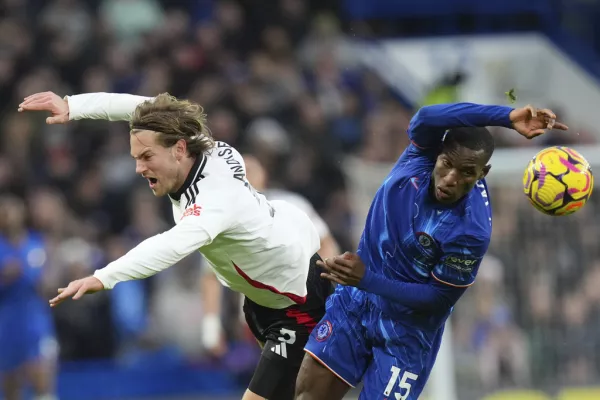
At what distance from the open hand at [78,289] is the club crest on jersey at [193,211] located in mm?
574

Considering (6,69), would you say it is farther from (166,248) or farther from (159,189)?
(166,248)

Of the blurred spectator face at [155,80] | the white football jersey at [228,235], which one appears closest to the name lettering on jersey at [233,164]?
the white football jersey at [228,235]

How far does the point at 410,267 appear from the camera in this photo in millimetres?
5746

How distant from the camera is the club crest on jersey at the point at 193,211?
5.18m

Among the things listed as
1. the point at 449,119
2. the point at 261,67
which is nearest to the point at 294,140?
the point at 261,67

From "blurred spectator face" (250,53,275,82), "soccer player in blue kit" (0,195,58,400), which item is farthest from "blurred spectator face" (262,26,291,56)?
"soccer player in blue kit" (0,195,58,400)

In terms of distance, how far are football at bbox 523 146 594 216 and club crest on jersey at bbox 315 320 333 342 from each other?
1256 mm

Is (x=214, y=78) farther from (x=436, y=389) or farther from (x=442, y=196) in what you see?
(x=442, y=196)

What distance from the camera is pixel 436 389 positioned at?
10.1 meters

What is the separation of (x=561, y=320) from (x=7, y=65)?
7.13 meters

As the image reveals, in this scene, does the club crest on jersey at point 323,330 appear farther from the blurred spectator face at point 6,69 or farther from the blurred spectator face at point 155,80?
the blurred spectator face at point 6,69

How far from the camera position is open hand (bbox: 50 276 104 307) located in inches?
185

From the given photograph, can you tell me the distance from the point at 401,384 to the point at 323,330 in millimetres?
499

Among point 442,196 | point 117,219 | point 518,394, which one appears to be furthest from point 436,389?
point 442,196
